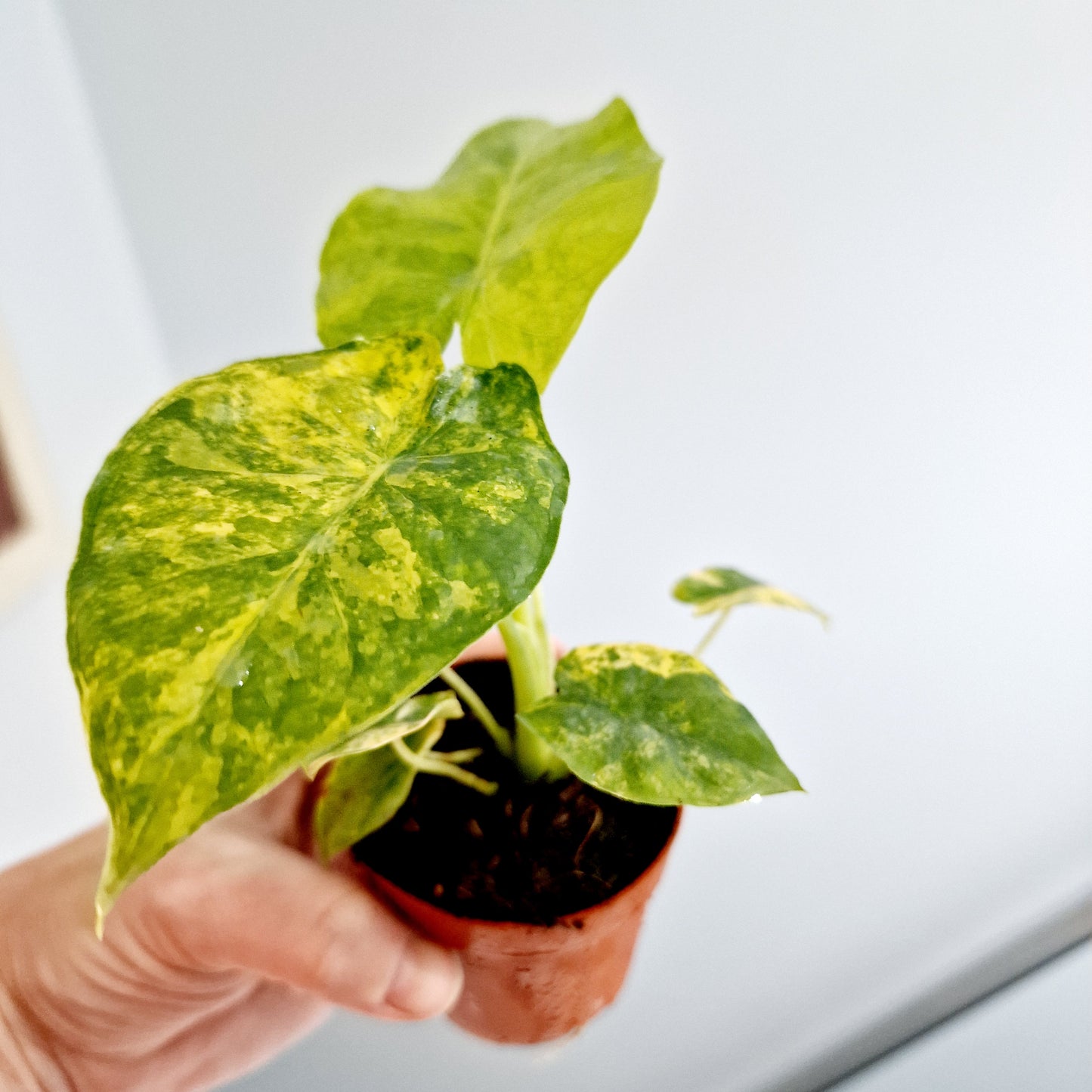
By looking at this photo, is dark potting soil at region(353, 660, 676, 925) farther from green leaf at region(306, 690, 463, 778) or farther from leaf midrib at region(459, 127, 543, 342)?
leaf midrib at region(459, 127, 543, 342)

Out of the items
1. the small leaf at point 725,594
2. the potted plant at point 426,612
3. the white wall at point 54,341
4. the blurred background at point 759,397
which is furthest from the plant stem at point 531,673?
the white wall at point 54,341

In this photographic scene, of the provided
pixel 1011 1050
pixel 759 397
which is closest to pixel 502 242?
pixel 759 397

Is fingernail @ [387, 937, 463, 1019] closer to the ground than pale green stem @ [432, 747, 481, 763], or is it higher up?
closer to the ground

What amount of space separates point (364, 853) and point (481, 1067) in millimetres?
630

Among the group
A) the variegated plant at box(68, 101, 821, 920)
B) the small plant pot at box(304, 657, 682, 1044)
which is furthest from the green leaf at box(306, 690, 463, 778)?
the small plant pot at box(304, 657, 682, 1044)

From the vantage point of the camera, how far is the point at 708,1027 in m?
1.01

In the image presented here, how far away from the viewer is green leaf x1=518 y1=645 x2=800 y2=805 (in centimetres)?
37

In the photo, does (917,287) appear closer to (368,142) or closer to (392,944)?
(368,142)

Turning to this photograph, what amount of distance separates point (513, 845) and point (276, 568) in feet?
0.99

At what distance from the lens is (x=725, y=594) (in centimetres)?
55

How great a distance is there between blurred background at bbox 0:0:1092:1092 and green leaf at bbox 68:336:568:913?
0.58m

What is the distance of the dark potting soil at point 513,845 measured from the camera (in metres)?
0.47

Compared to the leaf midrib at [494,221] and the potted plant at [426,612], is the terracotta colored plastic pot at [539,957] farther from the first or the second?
the leaf midrib at [494,221]

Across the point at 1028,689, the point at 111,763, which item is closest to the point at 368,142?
the point at 111,763
